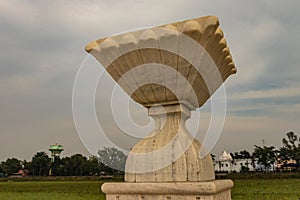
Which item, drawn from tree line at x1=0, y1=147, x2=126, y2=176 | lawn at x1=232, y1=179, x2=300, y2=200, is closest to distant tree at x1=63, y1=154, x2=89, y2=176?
tree line at x1=0, y1=147, x2=126, y2=176

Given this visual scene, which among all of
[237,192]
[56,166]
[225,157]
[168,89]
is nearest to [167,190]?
[168,89]

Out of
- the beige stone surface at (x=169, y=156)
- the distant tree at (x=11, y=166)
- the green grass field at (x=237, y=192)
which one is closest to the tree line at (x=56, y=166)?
the distant tree at (x=11, y=166)

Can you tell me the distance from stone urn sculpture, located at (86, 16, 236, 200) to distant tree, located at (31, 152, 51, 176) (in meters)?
52.7

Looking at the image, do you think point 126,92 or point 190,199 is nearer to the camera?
point 190,199

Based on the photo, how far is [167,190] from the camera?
3131 mm

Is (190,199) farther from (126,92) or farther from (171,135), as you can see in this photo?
(126,92)

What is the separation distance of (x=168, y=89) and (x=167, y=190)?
3.41 feet

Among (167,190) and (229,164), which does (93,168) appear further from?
(167,190)

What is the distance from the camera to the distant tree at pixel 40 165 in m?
52.9

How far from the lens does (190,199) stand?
3078 mm

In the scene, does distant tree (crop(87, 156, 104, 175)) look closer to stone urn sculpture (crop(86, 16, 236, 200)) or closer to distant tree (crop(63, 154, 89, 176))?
distant tree (crop(63, 154, 89, 176))

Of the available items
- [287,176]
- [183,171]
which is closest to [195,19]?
[183,171]

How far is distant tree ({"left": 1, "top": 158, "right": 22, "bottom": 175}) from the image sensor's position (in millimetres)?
59625

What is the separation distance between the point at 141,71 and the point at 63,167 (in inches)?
1943
